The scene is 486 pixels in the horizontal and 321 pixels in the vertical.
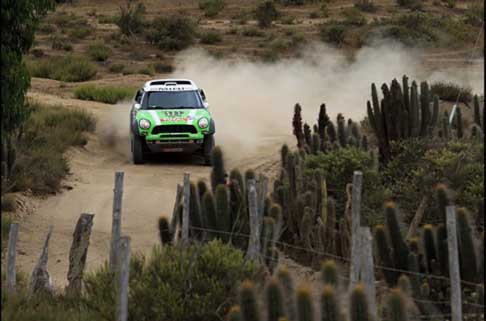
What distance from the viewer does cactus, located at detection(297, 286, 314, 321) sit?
918cm

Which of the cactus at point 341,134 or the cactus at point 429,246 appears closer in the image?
the cactus at point 429,246

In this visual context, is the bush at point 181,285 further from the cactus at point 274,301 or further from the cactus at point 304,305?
the cactus at point 304,305

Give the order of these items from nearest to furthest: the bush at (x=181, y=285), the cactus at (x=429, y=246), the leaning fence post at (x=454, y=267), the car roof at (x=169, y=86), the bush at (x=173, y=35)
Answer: the leaning fence post at (x=454, y=267), the bush at (x=181, y=285), the cactus at (x=429, y=246), the car roof at (x=169, y=86), the bush at (x=173, y=35)

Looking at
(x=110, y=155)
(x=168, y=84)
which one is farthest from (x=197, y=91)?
(x=110, y=155)

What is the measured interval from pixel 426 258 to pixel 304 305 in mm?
3094

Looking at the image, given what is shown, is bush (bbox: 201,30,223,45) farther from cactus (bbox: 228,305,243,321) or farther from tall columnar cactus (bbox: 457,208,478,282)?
cactus (bbox: 228,305,243,321)

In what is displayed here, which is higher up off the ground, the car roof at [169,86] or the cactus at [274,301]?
the car roof at [169,86]

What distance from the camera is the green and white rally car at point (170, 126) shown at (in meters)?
22.4

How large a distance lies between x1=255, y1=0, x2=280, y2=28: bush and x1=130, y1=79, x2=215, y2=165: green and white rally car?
3441 centimetres

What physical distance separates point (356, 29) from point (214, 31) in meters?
7.55

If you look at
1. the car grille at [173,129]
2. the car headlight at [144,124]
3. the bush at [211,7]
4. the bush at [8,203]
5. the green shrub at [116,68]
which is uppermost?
the bush at [211,7]

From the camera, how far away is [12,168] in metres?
19.9

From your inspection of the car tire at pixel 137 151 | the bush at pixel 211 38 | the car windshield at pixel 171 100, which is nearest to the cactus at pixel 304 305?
the car tire at pixel 137 151

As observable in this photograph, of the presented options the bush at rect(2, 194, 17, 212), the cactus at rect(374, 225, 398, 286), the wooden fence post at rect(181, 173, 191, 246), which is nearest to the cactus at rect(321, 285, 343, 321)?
the cactus at rect(374, 225, 398, 286)
